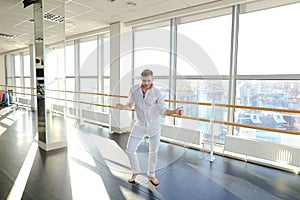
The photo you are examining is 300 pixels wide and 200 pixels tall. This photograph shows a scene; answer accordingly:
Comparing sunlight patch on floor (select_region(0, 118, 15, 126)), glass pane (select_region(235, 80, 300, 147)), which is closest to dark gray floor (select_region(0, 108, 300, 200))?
glass pane (select_region(235, 80, 300, 147))

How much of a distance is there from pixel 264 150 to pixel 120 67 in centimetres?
378

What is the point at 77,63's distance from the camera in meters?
7.39

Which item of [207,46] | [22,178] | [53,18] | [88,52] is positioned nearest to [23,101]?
[88,52]

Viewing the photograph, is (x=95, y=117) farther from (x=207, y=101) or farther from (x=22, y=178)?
(x=207, y=101)

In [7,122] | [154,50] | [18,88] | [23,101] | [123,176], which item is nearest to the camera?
[123,176]

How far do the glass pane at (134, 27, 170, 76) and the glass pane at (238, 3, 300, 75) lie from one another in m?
1.58

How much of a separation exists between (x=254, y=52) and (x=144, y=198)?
126 inches

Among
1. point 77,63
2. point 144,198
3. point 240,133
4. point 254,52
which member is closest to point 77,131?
point 77,63

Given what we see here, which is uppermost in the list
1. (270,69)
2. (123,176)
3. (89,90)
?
(270,69)

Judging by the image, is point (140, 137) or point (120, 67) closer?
point (140, 137)

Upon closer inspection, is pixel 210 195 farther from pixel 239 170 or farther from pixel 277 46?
pixel 277 46

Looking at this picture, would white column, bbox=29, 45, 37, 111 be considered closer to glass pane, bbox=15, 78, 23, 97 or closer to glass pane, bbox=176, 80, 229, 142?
glass pane, bbox=15, 78, 23, 97

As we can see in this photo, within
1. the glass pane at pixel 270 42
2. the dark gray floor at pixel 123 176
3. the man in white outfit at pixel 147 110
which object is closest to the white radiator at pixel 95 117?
the dark gray floor at pixel 123 176

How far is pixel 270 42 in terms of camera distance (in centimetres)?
357
